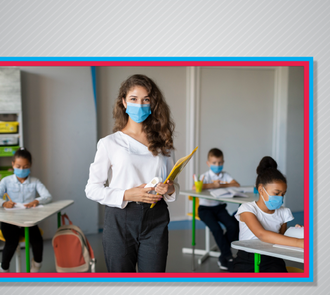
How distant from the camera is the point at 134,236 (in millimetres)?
1466

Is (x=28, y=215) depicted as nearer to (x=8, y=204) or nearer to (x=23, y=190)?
(x=8, y=204)

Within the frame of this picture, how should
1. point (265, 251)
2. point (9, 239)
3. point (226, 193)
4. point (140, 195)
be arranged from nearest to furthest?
point (140, 195) → point (265, 251) → point (9, 239) → point (226, 193)

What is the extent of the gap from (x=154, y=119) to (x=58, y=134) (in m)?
→ 2.09

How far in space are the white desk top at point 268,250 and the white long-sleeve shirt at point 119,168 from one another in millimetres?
555

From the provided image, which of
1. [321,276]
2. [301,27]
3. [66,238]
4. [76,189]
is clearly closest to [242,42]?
[301,27]

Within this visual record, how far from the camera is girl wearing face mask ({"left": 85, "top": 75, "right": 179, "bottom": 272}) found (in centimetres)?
146

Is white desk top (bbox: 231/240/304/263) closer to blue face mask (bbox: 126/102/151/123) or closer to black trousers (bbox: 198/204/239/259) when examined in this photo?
blue face mask (bbox: 126/102/151/123)

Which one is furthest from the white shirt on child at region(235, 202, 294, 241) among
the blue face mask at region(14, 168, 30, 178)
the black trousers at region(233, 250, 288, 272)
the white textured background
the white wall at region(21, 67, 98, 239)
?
the white wall at region(21, 67, 98, 239)

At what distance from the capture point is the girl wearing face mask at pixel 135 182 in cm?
146

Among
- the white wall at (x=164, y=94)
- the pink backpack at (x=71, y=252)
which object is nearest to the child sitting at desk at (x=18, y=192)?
the pink backpack at (x=71, y=252)

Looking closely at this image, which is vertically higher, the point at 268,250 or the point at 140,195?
the point at 140,195

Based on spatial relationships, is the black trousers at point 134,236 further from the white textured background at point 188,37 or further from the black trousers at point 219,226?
the black trousers at point 219,226

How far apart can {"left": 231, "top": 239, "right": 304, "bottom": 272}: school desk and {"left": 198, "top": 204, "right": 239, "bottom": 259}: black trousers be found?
1.29 metres

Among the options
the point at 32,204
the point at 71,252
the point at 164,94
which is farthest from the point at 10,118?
the point at 164,94
